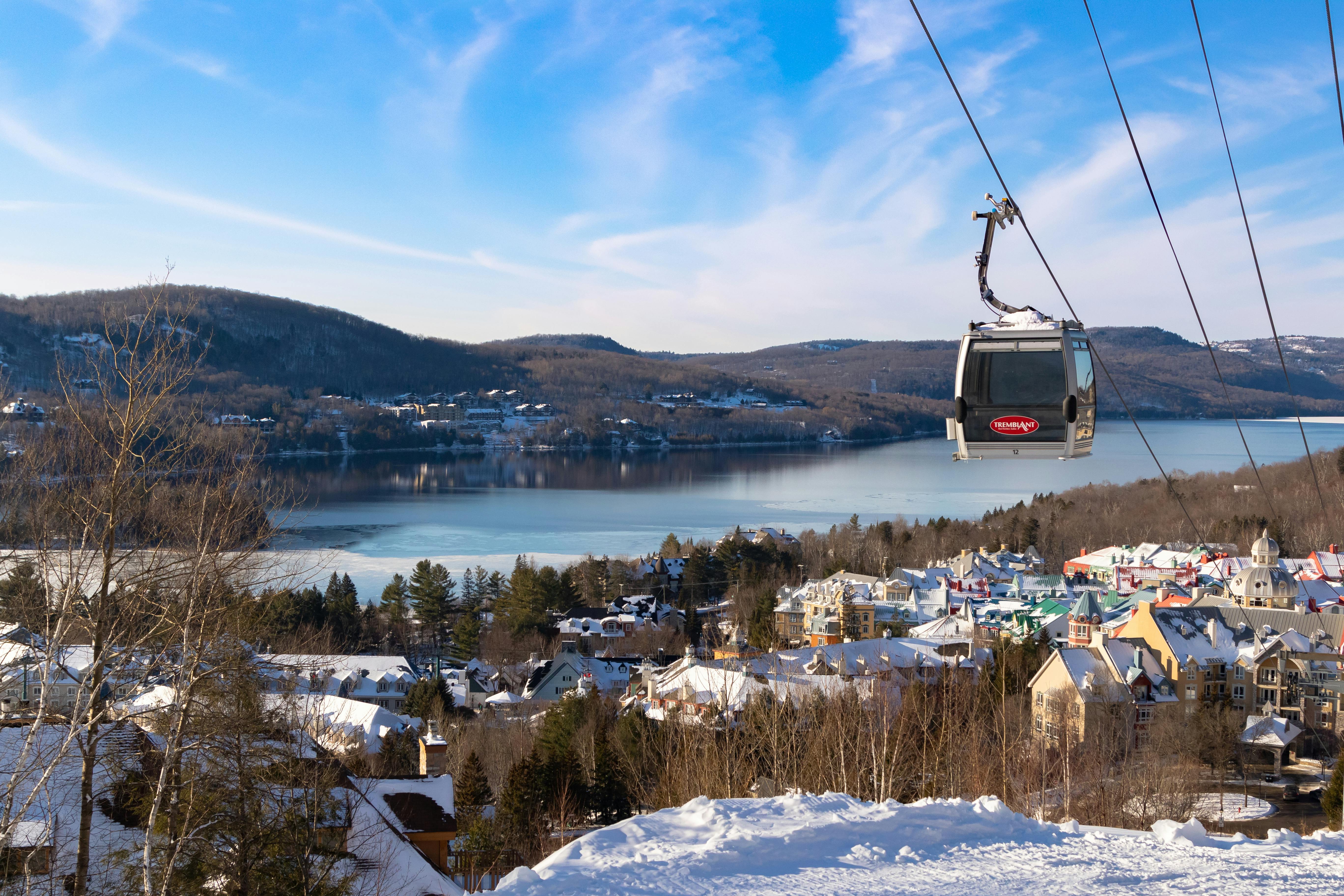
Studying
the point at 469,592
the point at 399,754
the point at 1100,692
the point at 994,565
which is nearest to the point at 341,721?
the point at 399,754

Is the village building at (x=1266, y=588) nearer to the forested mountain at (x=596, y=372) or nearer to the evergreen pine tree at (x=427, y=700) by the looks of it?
the evergreen pine tree at (x=427, y=700)

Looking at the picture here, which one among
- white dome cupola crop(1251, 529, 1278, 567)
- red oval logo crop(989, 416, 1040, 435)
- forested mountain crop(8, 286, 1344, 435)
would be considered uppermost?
forested mountain crop(8, 286, 1344, 435)

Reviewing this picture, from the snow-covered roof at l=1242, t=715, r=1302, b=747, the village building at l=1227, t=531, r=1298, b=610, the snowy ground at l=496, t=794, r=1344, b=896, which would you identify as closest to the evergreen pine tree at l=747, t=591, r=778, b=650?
the snow-covered roof at l=1242, t=715, r=1302, b=747

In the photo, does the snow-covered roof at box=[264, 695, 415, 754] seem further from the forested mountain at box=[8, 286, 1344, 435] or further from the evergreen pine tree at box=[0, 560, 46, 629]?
the forested mountain at box=[8, 286, 1344, 435]

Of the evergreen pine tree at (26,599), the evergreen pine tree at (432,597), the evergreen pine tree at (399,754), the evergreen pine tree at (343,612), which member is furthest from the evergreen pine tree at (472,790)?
the evergreen pine tree at (432,597)

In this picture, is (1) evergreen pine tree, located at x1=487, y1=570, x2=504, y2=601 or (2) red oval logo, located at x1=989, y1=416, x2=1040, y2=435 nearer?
(2) red oval logo, located at x1=989, y1=416, x2=1040, y2=435

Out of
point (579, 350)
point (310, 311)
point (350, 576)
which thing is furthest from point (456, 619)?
point (579, 350)

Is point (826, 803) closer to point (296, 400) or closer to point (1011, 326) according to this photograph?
point (1011, 326)
